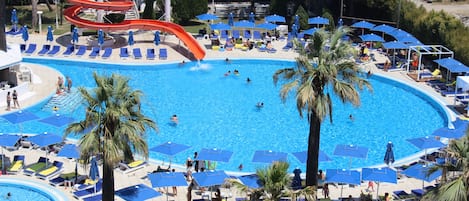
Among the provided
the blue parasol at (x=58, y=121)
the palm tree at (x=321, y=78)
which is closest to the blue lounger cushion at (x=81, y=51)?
the blue parasol at (x=58, y=121)

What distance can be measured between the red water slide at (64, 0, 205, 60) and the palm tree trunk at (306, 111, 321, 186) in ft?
63.6

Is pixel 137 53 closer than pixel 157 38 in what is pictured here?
Yes

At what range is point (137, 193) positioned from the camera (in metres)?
21.0

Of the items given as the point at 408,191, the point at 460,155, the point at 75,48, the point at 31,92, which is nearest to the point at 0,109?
Answer: the point at 31,92

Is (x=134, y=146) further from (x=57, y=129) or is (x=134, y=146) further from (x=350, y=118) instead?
(x=350, y=118)

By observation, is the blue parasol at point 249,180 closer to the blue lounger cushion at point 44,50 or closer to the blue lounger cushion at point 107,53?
the blue lounger cushion at point 107,53

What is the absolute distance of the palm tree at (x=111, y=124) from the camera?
17203 millimetres

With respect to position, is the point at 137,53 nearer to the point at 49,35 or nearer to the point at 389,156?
the point at 49,35

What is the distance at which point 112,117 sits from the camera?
17125 mm

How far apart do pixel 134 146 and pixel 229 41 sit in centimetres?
2629

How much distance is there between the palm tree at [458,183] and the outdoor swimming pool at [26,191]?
12367mm

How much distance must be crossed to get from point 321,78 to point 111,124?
640 cm

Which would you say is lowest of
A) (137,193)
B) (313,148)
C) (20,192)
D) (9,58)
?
(20,192)

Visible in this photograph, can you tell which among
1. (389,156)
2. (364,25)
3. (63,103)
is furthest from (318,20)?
(389,156)
